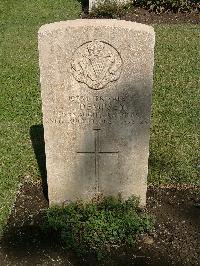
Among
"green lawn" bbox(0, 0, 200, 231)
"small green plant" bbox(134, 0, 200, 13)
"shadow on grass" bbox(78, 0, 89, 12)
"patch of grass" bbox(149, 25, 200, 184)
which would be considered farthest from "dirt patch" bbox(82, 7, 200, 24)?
"patch of grass" bbox(149, 25, 200, 184)

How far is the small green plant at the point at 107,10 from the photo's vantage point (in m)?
10.8

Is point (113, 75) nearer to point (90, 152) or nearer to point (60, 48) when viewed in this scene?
point (60, 48)

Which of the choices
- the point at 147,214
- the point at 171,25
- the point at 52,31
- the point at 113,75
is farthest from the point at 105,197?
the point at 171,25

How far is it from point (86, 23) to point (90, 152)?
4.08 ft

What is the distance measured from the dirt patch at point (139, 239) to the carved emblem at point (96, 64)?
59.3 inches

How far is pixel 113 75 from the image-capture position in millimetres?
4074

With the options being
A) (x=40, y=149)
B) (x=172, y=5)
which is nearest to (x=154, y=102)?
(x=40, y=149)

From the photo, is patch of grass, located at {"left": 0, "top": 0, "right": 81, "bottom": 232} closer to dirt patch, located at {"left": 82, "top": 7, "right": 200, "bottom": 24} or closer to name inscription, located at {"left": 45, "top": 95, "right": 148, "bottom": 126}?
dirt patch, located at {"left": 82, "top": 7, "right": 200, "bottom": 24}

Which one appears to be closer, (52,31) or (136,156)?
(52,31)

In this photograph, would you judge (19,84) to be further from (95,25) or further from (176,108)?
(95,25)

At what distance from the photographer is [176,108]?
700 centimetres

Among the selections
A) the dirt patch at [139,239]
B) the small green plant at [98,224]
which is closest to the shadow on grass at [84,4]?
the dirt patch at [139,239]

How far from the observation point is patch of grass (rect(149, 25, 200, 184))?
18.4ft

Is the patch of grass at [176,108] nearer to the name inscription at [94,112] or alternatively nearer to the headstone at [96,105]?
the headstone at [96,105]
